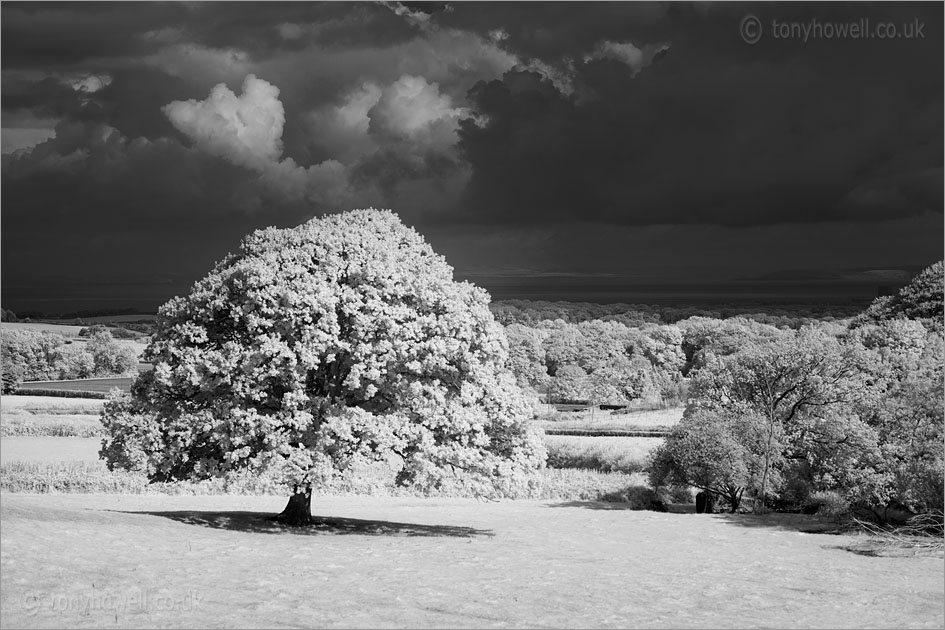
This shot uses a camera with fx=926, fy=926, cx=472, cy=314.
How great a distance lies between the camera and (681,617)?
610 inches

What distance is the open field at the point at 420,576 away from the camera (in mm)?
14586

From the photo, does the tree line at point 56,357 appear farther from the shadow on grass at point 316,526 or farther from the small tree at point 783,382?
the small tree at point 783,382

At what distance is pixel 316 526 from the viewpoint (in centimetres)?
2492

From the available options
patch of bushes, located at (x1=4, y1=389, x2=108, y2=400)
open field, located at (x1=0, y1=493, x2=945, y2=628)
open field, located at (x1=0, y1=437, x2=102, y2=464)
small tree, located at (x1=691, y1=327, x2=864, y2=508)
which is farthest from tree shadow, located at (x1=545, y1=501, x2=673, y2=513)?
patch of bushes, located at (x1=4, y1=389, x2=108, y2=400)

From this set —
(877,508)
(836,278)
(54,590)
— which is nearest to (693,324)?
(836,278)

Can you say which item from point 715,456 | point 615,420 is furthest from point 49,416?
point 715,456

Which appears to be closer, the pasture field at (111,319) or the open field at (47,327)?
the open field at (47,327)

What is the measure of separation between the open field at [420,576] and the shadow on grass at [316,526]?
0.30 ft

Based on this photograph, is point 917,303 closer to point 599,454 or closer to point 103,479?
point 599,454

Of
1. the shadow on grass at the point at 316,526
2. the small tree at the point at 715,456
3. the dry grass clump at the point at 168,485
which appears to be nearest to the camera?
the shadow on grass at the point at 316,526

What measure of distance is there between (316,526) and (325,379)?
4.30 meters

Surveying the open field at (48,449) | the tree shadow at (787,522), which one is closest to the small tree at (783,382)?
the tree shadow at (787,522)

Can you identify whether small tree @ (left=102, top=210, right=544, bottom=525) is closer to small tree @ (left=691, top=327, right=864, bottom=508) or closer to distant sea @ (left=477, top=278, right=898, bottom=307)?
small tree @ (left=691, top=327, right=864, bottom=508)

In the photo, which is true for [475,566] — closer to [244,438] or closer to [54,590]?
[244,438]
